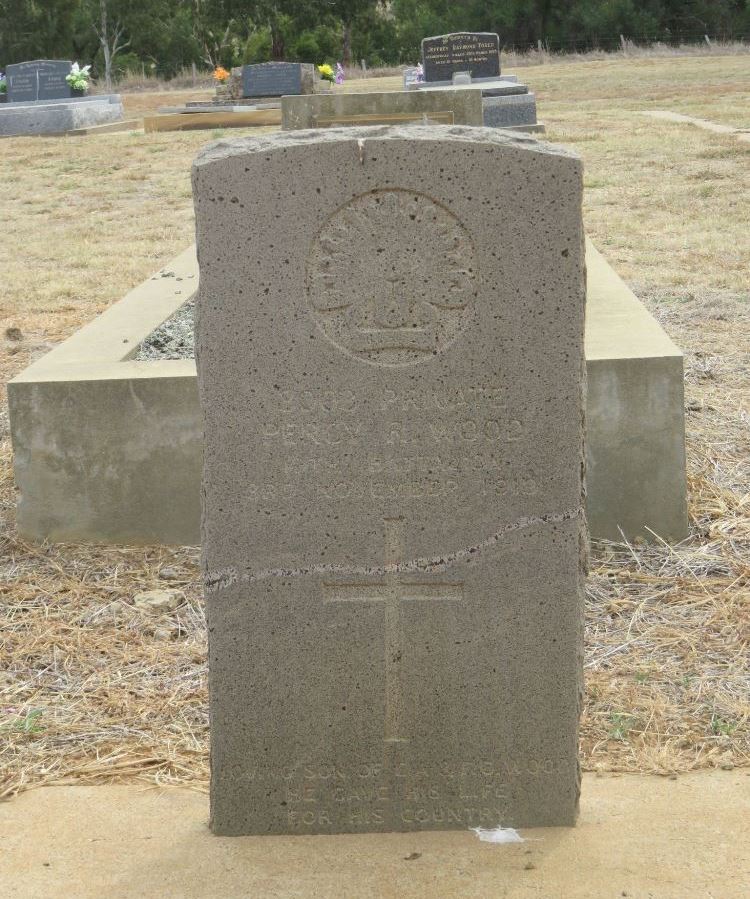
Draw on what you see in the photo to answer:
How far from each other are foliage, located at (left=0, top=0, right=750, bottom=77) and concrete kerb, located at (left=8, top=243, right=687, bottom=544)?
40.3 metres

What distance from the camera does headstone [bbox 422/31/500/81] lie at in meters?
20.8

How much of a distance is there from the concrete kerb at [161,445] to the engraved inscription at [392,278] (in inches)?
70.1

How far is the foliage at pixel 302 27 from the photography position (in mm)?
42438

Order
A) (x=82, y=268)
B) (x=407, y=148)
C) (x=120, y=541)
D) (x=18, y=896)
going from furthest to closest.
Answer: (x=82, y=268) < (x=120, y=541) < (x=18, y=896) < (x=407, y=148)

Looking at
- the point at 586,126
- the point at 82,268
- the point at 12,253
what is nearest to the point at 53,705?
the point at 82,268

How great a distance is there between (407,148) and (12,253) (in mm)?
8964

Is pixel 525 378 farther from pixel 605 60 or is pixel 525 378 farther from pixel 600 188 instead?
pixel 605 60

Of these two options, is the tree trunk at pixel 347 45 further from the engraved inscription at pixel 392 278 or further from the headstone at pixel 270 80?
the engraved inscription at pixel 392 278

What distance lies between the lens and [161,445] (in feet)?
13.7

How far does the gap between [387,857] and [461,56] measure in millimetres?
20158

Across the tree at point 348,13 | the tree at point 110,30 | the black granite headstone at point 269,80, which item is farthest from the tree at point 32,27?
the black granite headstone at point 269,80

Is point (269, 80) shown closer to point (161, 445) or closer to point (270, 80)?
point (270, 80)

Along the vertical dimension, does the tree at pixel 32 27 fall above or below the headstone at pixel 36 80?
above

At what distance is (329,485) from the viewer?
238 centimetres
